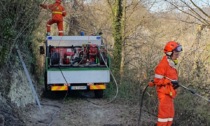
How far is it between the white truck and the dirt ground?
23.2 inches

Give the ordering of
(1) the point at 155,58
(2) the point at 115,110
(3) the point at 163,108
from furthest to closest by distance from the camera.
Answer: (1) the point at 155,58, (2) the point at 115,110, (3) the point at 163,108

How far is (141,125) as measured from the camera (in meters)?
8.12

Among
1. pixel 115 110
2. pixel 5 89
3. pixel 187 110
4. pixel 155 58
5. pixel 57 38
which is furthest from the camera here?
pixel 57 38

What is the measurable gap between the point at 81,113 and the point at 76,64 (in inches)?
104

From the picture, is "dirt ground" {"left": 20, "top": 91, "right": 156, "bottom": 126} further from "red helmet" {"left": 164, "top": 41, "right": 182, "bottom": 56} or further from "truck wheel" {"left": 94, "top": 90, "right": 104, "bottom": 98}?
"red helmet" {"left": 164, "top": 41, "right": 182, "bottom": 56}

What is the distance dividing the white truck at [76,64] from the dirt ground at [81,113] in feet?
1.93

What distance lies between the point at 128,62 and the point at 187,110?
23.7ft

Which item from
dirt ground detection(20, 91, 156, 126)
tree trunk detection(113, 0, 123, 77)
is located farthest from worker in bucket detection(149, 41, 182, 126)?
tree trunk detection(113, 0, 123, 77)

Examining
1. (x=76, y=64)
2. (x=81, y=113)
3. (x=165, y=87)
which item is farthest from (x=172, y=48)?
(x=76, y=64)

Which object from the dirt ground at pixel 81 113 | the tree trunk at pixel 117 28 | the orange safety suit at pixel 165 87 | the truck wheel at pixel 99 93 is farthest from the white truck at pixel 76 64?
the orange safety suit at pixel 165 87

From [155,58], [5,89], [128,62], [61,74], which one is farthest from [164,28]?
[5,89]

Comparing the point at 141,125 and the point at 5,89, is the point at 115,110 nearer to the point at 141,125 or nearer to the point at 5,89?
the point at 141,125

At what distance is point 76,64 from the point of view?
11.7 metres

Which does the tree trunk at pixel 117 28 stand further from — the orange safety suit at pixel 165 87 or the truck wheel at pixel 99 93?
the orange safety suit at pixel 165 87
